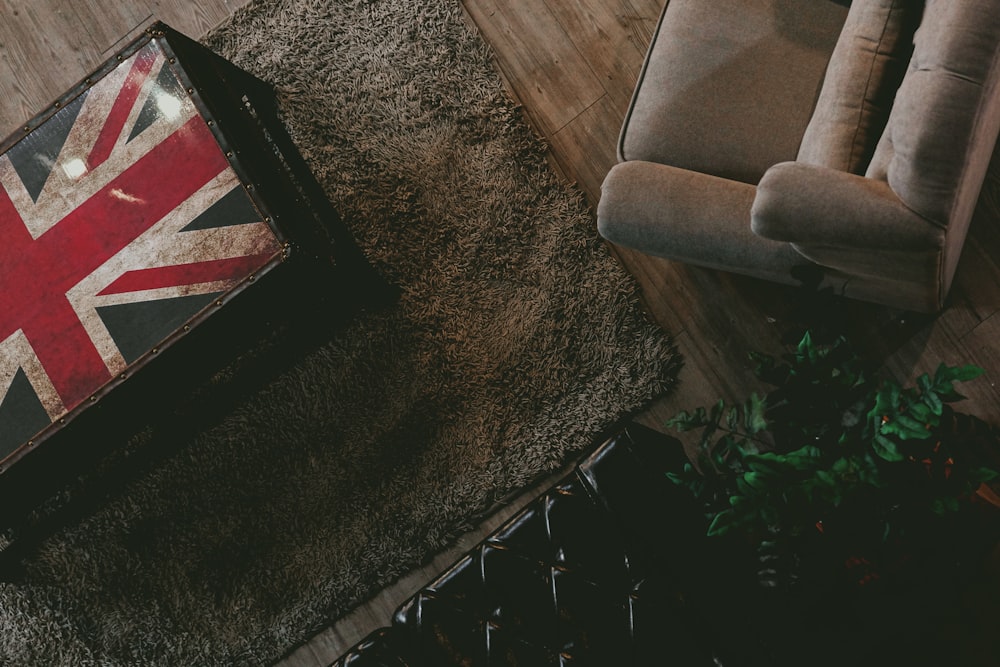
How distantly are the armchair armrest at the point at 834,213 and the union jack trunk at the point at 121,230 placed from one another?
2.95 feet

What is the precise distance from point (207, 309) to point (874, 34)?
1324 millimetres

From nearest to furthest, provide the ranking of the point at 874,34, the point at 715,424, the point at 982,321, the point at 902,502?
the point at 902,502 < the point at 715,424 < the point at 874,34 < the point at 982,321

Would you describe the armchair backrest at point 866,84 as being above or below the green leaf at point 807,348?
above

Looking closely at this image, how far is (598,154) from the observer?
73.0 inches

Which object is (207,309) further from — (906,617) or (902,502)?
(906,617)

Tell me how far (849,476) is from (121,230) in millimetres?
1397

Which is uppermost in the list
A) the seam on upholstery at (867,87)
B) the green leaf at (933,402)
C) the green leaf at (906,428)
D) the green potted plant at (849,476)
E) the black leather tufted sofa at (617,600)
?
the seam on upholstery at (867,87)

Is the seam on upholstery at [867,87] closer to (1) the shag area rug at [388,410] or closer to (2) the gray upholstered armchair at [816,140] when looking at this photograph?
(2) the gray upholstered armchair at [816,140]

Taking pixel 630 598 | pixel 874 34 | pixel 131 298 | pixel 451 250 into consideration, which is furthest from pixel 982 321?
pixel 131 298

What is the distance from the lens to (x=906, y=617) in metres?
1.13

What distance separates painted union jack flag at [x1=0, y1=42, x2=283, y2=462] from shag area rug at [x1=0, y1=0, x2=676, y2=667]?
16.0 inches

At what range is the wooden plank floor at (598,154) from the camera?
167cm

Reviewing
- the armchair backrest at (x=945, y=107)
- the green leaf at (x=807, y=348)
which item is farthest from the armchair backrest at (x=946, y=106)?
the green leaf at (x=807, y=348)

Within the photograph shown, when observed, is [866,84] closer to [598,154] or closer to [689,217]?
[689,217]
